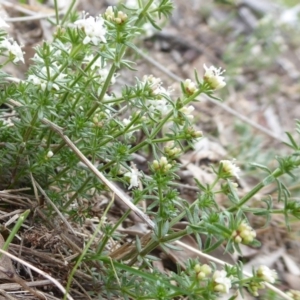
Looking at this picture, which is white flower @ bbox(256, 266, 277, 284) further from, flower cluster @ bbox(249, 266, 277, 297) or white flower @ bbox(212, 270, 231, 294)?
white flower @ bbox(212, 270, 231, 294)

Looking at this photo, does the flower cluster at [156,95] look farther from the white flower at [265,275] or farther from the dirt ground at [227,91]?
the white flower at [265,275]

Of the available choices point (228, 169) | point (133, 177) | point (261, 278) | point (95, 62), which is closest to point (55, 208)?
point (133, 177)

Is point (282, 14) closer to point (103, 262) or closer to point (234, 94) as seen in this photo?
point (234, 94)

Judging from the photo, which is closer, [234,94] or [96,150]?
[96,150]

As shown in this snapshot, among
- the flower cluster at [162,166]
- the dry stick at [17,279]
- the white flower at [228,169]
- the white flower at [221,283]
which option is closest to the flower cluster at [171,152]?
the flower cluster at [162,166]

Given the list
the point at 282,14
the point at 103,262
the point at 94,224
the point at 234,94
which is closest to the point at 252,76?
the point at 234,94

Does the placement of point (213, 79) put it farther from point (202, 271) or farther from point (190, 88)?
point (202, 271)

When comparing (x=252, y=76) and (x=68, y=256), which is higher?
(x=252, y=76)

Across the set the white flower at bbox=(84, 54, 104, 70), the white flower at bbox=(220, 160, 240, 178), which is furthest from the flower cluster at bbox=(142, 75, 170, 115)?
the white flower at bbox=(220, 160, 240, 178)
